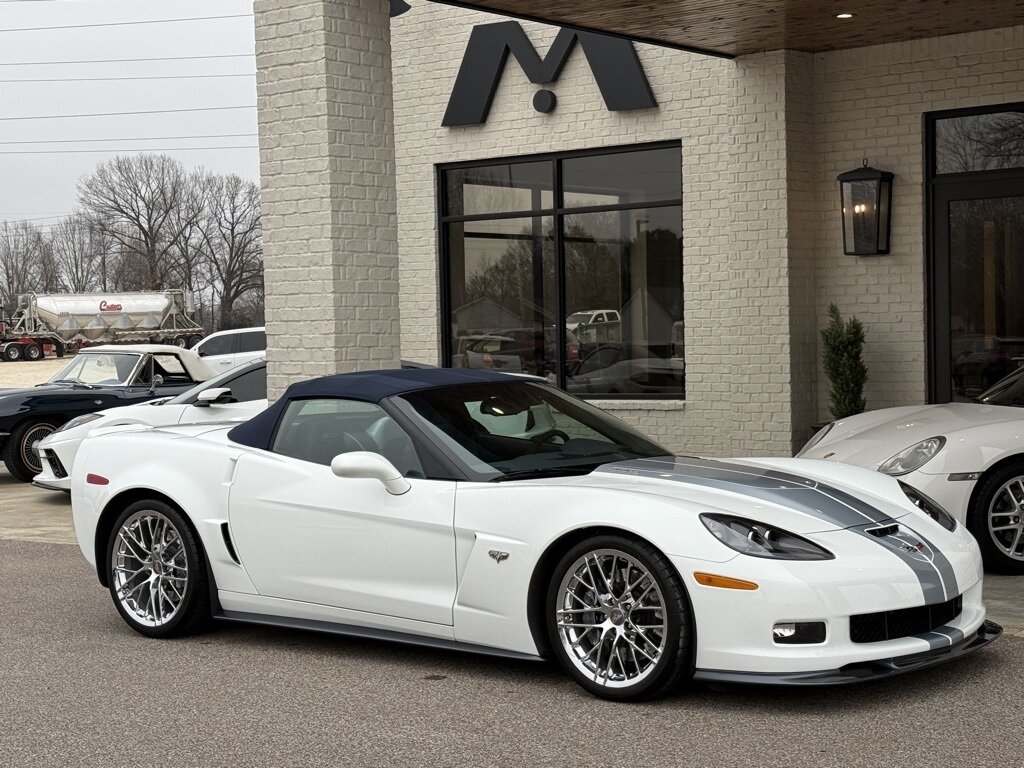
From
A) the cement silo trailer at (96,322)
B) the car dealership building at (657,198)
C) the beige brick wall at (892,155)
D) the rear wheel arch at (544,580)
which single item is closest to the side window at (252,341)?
the car dealership building at (657,198)

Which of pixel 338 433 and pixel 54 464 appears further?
pixel 54 464

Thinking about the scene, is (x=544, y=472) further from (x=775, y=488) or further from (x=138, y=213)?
(x=138, y=213)

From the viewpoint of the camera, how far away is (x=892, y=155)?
12625 mm

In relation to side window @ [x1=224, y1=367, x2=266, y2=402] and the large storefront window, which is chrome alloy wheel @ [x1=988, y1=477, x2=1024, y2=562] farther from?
side window @ [x1=224, y1=367, x2=266, y2=402]

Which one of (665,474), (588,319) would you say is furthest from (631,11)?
(665,474)

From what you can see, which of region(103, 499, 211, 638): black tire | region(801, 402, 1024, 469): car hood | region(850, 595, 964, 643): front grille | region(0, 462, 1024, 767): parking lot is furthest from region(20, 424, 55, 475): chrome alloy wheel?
region(850, 595, 964, 643): front grille

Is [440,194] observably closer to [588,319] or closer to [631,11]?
[588,319]

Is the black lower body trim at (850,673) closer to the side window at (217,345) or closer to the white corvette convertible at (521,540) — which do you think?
the white corvette convertible at (521,540)

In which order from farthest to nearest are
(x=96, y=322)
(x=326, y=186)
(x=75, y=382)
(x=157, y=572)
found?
A: (x=96, y=322), (x=75, y=382), (x=326, y=186), (x=157, y=572)

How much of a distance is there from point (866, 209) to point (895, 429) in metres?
4.58

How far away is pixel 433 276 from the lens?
1509 centimetres

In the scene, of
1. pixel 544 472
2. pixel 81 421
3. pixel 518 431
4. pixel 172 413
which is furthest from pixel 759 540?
pixel 81 421

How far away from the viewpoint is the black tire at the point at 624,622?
5211mm

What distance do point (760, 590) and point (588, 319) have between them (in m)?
9.28
